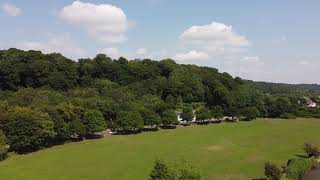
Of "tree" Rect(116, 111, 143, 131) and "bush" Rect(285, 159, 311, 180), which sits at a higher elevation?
"tree" Rect(116, 111, 143, 131)

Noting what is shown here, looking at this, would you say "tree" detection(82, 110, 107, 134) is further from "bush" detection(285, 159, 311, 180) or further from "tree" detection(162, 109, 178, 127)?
"bush" detection(285, 159, 311, 180)

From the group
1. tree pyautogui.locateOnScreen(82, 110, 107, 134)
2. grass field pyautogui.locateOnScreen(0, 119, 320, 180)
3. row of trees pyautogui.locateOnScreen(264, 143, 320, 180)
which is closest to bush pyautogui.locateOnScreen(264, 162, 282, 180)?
row of trees pyautogui.locateOnScreen(264, 143, 320, 180)

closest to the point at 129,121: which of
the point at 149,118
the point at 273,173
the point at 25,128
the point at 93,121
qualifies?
the point at 149,118

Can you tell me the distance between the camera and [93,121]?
96.3m

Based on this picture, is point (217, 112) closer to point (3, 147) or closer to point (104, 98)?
point (104, 98)

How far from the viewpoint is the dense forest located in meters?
85.7

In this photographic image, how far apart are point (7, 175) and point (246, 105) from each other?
312 ft

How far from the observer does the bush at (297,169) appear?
55844mm

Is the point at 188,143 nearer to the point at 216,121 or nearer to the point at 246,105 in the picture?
the point at 216,121

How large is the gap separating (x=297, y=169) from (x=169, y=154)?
937 inches

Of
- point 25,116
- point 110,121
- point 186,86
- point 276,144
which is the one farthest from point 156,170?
point 186,86

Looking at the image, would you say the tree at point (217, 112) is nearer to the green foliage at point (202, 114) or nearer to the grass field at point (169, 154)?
the green foliage at point (202, 114)

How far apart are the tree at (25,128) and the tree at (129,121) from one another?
2212cm

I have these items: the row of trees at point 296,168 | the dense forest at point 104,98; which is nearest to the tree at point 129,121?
the dense forest at point 104,98
